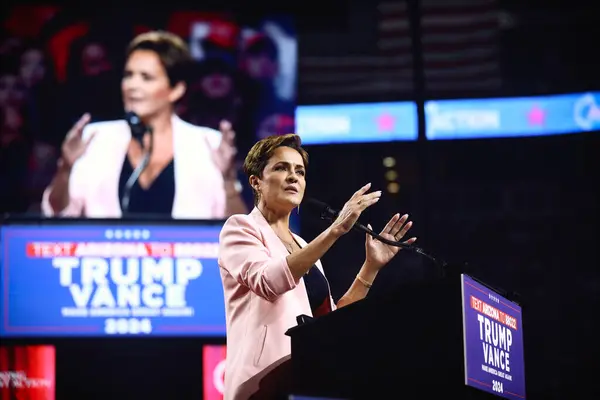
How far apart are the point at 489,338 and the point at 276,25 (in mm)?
6914

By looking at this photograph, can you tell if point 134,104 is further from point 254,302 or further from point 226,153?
point 254,302

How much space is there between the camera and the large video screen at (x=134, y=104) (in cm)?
903

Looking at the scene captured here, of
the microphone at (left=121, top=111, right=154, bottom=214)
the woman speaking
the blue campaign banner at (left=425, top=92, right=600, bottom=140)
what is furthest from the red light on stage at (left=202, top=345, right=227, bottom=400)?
the woman speaking

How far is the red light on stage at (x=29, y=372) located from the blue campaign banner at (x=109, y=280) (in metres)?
0.16

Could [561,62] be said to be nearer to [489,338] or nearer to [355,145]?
[355,145]

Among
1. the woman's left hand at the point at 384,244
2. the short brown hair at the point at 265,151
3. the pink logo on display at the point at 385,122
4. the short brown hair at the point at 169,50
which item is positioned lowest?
the woman's left hand at the point at 384,244

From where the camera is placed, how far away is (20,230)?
8930 millimetres

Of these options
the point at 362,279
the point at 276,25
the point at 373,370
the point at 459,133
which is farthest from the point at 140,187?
the point at 373,370

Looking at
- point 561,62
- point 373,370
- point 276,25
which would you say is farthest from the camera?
point 561,62

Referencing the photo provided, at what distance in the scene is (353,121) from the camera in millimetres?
10266

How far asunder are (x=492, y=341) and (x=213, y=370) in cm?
604

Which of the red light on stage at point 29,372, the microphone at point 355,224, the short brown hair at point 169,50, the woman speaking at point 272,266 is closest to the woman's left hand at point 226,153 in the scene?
the short brown hair at point 169,50

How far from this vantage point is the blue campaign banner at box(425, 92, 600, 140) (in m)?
10.2

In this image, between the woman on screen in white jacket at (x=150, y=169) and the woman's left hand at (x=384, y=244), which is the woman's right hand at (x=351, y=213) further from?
the woman on screen in white jacket at (x=150, y=169)
